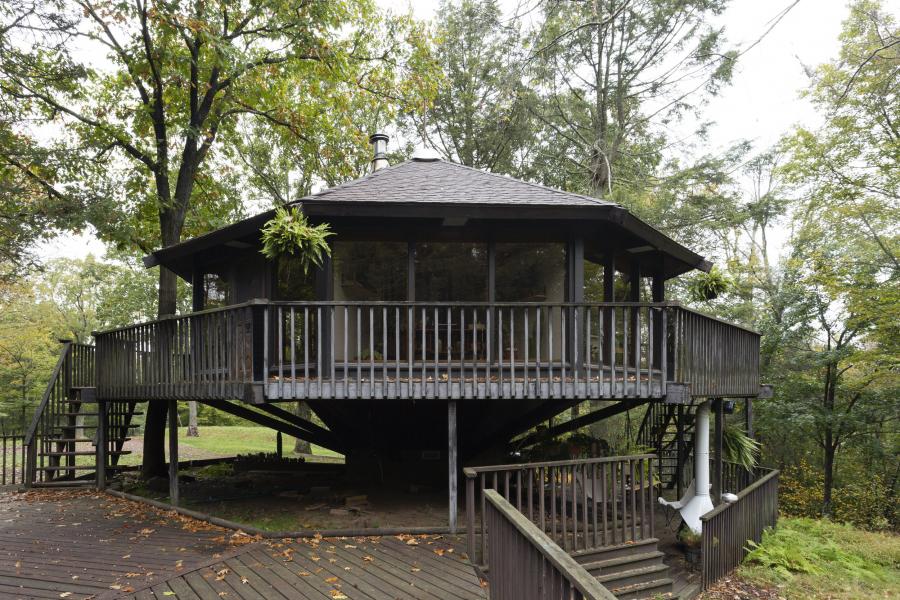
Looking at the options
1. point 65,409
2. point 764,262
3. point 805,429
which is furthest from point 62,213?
point 764,262

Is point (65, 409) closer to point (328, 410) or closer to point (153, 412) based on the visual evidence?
→ point (153, 412)

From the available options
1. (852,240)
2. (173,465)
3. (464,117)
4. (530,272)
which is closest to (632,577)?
(530,272)

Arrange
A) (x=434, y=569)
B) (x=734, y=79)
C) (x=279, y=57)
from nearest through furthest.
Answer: (x=434, y=569) → (x=279, y=57) → (x=734, y=79)

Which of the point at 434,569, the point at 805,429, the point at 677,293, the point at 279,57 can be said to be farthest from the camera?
the point at 677,293

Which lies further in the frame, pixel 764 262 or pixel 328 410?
pixel 764 262

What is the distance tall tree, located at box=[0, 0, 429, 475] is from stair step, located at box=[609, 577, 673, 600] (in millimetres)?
9433

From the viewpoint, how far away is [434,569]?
546 cm

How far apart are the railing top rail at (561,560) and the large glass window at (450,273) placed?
181 inches

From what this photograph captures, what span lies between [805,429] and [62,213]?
21023 millimetres

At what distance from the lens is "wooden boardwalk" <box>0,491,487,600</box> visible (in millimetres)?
4938

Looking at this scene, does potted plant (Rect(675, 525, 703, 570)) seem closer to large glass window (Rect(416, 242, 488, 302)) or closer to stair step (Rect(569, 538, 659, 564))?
stair step (Rect(569, 538, 659, 564))

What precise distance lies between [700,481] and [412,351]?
15.2ft

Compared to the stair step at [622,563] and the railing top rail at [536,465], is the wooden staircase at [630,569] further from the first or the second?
the railing top rail at [536,465]

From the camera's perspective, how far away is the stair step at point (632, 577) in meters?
5.52
